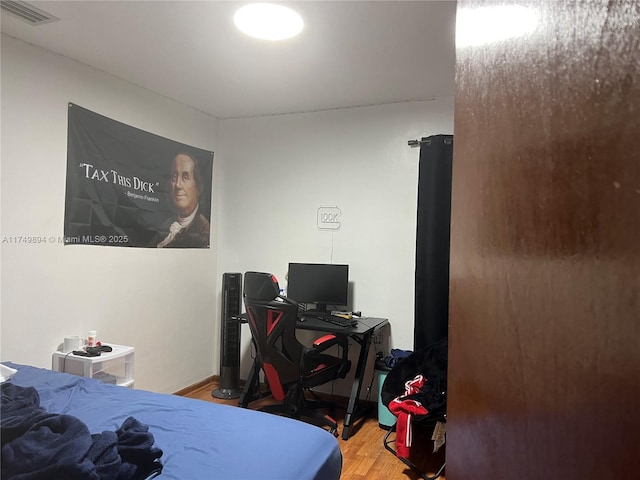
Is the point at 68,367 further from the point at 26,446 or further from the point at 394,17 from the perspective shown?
the point at 394,17

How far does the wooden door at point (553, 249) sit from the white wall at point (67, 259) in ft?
8.58

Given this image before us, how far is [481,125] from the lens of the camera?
0.61m

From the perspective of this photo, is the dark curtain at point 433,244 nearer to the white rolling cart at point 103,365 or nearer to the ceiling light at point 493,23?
the white rolling cart at point 103,365

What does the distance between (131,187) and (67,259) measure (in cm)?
72

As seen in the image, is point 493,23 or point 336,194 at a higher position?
point 336,194

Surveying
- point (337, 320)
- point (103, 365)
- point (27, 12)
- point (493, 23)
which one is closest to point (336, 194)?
point (337, 320)

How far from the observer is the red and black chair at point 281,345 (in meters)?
2.84

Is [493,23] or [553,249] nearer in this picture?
[553,249]

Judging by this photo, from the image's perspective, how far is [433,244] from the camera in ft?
10.1

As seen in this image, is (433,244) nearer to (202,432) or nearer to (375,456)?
(375,456)

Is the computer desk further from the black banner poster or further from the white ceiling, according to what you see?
the white ceiling

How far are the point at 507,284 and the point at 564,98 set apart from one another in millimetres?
240

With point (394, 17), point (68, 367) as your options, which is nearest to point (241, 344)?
point (68, 367)

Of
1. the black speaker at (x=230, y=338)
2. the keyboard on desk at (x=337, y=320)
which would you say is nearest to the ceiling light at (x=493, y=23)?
the keyboard on desk at (x=337, y=320)
